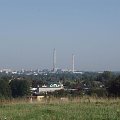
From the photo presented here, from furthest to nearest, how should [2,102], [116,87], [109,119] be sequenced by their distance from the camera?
[116,87], [2,102], [109,119]

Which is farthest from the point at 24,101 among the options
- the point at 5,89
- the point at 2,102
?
the point at 5,89

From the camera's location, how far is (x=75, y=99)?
2128cm

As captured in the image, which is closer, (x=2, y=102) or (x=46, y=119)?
(x=46, y=119)

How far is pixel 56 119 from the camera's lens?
12.5 metres

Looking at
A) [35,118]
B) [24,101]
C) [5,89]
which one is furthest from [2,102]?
[5,89]

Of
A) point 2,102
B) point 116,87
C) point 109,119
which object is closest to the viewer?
point 109,119

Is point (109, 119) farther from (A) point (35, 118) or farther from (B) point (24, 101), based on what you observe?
(B) point (24, 101)

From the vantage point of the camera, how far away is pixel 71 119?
12.5 m

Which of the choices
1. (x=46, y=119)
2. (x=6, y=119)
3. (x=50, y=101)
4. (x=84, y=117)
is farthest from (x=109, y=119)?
(x=50, y=101)

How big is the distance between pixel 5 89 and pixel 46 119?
66.6 ft

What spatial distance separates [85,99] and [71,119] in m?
8.67

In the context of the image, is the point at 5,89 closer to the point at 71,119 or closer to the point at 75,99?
the point at 75,99

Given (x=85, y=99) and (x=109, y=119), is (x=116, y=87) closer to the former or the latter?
(x=85, y=99)

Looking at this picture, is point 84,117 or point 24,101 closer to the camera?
point 84,117
